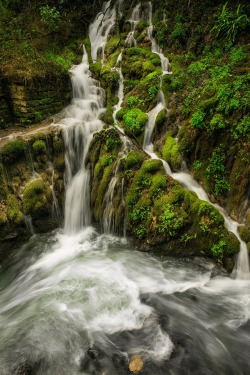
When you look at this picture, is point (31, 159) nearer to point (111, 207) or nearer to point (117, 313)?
point (111, 207)

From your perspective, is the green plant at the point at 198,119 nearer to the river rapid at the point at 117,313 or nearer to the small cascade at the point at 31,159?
the river rapid at the point at 117,313

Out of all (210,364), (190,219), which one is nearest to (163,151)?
(190,219)

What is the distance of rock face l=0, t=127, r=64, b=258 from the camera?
7645 millimetres

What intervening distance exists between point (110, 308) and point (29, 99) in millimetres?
7564

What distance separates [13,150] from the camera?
314 inches

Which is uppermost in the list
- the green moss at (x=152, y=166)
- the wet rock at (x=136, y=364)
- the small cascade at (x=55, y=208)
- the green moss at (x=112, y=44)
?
the green moss at (x=112, y=44)

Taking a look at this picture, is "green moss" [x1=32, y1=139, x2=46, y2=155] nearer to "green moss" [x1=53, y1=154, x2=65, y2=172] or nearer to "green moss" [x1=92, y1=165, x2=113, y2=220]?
"green moss" [x1=53, y1=154, x2=65, y2=172]

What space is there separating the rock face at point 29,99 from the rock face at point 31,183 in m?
1.10

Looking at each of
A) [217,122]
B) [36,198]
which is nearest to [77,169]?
[36,198]

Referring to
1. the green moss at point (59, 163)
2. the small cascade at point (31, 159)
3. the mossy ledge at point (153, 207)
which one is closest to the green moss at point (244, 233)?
the mossy ledge at point (153, 207)

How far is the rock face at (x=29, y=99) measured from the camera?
30.3 ft

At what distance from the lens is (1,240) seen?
7.43 metres

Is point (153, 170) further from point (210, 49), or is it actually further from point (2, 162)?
point (210, 49)

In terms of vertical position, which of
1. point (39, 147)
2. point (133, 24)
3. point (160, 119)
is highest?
point (133, 24)
